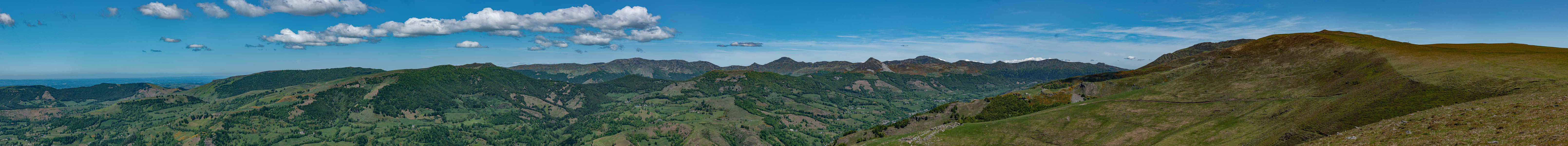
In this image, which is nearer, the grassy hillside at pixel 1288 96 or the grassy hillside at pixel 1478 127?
the grassy hillside at pixel 1478 127

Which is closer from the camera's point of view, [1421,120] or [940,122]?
[1421,120]

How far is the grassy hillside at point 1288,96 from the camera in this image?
89.8 m

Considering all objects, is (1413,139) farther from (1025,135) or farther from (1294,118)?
(1025,135)

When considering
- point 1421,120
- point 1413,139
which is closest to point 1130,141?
point 1421,120

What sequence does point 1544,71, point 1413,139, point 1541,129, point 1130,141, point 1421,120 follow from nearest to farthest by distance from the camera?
point 1541,129 < point 1413,139 < point 1421,120 < point 1544,71 < point 1130,141

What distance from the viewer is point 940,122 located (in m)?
176

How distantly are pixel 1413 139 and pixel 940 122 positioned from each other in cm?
11317

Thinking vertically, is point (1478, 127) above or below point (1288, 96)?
below

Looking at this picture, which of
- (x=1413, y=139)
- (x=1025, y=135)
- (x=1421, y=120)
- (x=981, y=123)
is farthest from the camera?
(x=981, y=123)

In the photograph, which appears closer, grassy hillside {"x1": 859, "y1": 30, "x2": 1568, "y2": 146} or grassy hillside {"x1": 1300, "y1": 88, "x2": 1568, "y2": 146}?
grassy hillside {"x1": 1300, "y1": 88, "x2": 1568, "y2": 146}

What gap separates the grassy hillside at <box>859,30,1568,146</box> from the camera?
8981 cm

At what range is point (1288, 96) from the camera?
129375 millimetres

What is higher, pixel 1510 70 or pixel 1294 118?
pixel 1510 70

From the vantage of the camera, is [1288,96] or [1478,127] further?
[1288,96]
